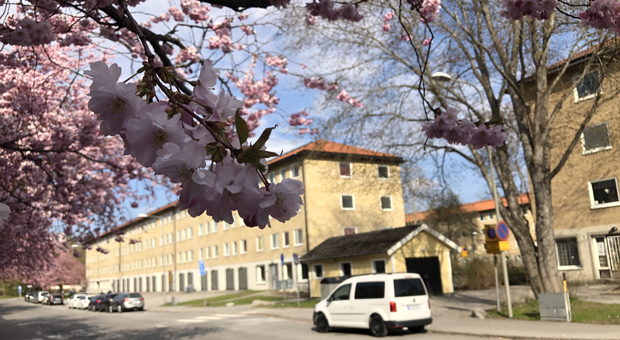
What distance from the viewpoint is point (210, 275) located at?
53.4 meters

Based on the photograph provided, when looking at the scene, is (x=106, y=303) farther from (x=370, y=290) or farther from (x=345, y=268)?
(x=370, y=290)

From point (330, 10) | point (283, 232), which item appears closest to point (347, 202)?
point (283, 232)

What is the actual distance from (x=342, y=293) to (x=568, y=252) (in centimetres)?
2049

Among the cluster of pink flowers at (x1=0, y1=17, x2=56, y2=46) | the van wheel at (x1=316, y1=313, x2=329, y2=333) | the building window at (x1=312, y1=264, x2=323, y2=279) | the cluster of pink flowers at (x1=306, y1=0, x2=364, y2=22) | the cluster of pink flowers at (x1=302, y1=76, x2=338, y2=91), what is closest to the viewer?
the cluster of pink flowers at (x1=0, y1=17, x2=56, y2=46)

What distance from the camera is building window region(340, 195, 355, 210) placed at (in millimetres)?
42375

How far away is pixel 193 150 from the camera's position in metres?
1.39

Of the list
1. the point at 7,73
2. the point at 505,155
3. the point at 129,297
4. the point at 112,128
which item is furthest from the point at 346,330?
the point at 129,297

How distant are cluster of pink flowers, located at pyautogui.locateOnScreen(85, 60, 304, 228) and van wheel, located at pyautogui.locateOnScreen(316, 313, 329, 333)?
14.4 meters

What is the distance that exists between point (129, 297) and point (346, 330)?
22.6m

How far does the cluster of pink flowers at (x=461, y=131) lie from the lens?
444 cm

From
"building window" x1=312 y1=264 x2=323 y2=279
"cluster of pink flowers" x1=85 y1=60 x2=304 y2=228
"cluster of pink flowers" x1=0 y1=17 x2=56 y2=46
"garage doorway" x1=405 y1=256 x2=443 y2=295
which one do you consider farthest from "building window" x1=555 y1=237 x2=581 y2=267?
"cluster of pink flowers" x1=85 y1=60 x2=304 y2=228

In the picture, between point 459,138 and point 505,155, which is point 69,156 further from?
point 505,155

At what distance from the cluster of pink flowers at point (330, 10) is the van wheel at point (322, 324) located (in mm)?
11174

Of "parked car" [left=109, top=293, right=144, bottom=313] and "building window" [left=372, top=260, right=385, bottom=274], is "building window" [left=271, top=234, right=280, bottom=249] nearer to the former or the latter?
"parked car" [left=109, top=293, right=144, bottom=313]
